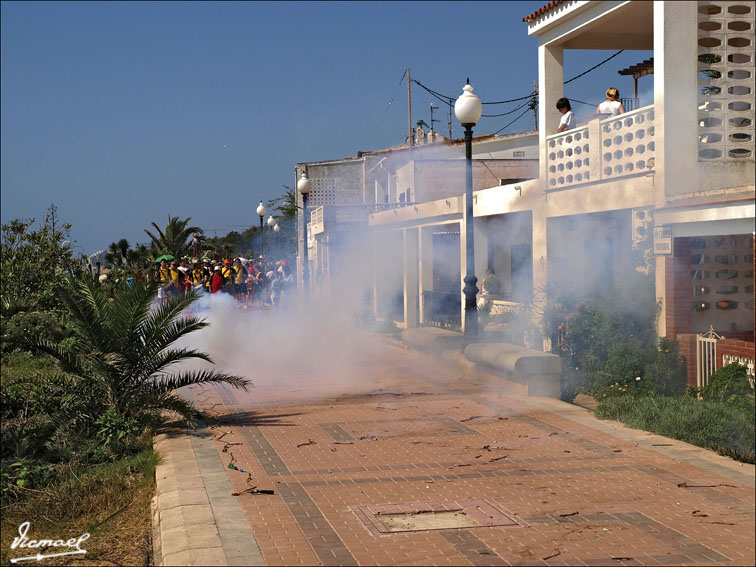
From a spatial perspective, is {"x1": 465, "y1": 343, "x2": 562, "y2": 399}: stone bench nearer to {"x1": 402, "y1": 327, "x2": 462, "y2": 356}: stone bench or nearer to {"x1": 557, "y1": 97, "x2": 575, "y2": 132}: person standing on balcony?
{"x1": 402, "y1": 327, "x2": 462, "y2": 356}: stone bench

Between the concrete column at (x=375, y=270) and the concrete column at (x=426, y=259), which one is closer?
the concrete column at (x=426, y=259)

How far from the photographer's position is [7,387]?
1140 centimetres

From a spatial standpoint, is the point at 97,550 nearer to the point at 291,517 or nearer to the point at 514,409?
the point at 291,517

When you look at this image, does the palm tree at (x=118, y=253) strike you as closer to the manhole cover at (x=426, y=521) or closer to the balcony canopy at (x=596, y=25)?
the balcony canopy at (x=596, y=25)

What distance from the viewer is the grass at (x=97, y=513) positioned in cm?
626

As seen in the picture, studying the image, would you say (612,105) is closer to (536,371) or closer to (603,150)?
(603,150)

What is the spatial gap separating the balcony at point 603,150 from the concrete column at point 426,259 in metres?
6.91

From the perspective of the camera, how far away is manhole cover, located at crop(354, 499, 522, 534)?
5727 mm

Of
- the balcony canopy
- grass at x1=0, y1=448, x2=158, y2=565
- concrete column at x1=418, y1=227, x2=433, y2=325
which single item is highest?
the balcony canopy

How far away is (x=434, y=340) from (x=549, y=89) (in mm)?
4530

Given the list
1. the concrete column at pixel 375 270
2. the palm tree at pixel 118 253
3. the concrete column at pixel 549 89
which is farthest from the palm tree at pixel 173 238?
the concrete column at pixel 549 89

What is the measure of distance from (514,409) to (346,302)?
56.7 feet

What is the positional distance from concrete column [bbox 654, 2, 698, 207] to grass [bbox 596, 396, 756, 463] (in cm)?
273

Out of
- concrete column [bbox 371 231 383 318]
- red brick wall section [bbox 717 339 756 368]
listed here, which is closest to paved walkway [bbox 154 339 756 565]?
red brick wall section [bbox 717 339 756 368]
